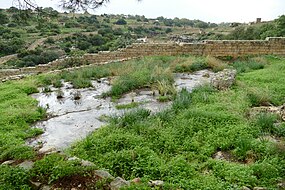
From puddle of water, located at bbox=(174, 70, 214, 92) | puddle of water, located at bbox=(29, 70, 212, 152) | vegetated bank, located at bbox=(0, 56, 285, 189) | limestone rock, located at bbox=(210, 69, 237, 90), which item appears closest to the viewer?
vegetated bank, located at bbox=(0, 56, 285, 189)

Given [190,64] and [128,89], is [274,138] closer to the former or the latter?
[128,89]

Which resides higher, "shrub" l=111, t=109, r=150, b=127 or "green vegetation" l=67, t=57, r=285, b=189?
"shrub" l=111, t=109, r=150, b=127

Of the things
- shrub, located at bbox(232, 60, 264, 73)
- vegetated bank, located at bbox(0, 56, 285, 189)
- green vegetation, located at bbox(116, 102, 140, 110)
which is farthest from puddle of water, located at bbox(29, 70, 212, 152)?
shrub, located at bbox(232, 60, 264, 73)

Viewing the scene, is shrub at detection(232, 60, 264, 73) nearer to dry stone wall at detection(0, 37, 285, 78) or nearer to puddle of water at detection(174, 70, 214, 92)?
puddle of water at detection(174, 70, 214, 92)

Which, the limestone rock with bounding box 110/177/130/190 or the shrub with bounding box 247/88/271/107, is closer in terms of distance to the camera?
the limestone rock with bounding box 110/177/130/190

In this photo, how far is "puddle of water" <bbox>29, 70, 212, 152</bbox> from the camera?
6.91 metres

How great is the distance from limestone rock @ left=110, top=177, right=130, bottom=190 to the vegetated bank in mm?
187

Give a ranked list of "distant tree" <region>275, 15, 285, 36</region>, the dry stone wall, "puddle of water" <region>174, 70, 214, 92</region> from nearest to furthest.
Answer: "puddle of water" <region>174, 70, 214, 92</region> < the dry stone wall < "distant tree" <region>275, 15, 285, 36</region>

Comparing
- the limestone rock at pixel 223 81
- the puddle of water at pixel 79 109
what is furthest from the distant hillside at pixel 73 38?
the limestone rock at pixel 223 81

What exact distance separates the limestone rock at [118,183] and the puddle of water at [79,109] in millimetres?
1886

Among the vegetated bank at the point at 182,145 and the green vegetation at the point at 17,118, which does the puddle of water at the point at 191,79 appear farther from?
the green vegetation at the point at 17,118

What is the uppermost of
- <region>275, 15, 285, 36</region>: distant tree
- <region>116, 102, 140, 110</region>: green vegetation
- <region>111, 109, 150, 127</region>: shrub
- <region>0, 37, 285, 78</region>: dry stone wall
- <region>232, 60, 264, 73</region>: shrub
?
<region>275, 15, 285, 36</region>: distant tree

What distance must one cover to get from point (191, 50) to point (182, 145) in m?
10.7

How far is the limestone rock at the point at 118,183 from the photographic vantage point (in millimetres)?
4703
